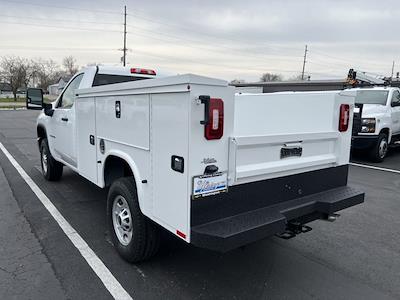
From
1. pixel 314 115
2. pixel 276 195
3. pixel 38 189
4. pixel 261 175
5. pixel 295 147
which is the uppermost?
pixel 314 115

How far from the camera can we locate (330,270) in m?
3.58

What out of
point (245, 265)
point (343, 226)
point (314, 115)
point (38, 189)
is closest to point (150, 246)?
point (245, 265)

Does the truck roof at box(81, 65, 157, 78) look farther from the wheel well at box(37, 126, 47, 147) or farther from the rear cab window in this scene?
the wheel well at box(37, 126, 47, 147)

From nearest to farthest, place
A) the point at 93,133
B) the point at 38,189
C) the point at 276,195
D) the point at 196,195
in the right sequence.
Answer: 1. the point at 196,195
2. the point at 276,195
3. the point at 93,133
4. the point at 38,189

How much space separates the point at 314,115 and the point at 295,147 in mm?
638

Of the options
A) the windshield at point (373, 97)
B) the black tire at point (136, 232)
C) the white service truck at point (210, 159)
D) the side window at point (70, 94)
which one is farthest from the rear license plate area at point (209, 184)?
the windshield at point (373, 97)

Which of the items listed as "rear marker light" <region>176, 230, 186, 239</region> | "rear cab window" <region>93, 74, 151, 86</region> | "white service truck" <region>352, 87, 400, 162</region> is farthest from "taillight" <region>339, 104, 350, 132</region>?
"white service truck" <region>352, 87, 400, 162</region>

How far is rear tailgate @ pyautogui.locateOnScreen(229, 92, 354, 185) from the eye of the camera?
2.97 metres

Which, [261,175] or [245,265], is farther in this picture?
[245,265]

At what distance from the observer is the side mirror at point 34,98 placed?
241 inches

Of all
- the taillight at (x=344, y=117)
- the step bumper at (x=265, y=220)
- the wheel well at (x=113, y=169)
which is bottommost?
the step bumper at (x=265, y=220)

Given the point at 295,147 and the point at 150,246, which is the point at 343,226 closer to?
the point at 295,147

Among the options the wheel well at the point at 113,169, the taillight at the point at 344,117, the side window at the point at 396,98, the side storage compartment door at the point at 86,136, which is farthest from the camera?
the side window at the point at 396,98

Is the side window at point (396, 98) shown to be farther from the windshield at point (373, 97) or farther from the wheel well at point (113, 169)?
the wheel well at point (113, 169)
